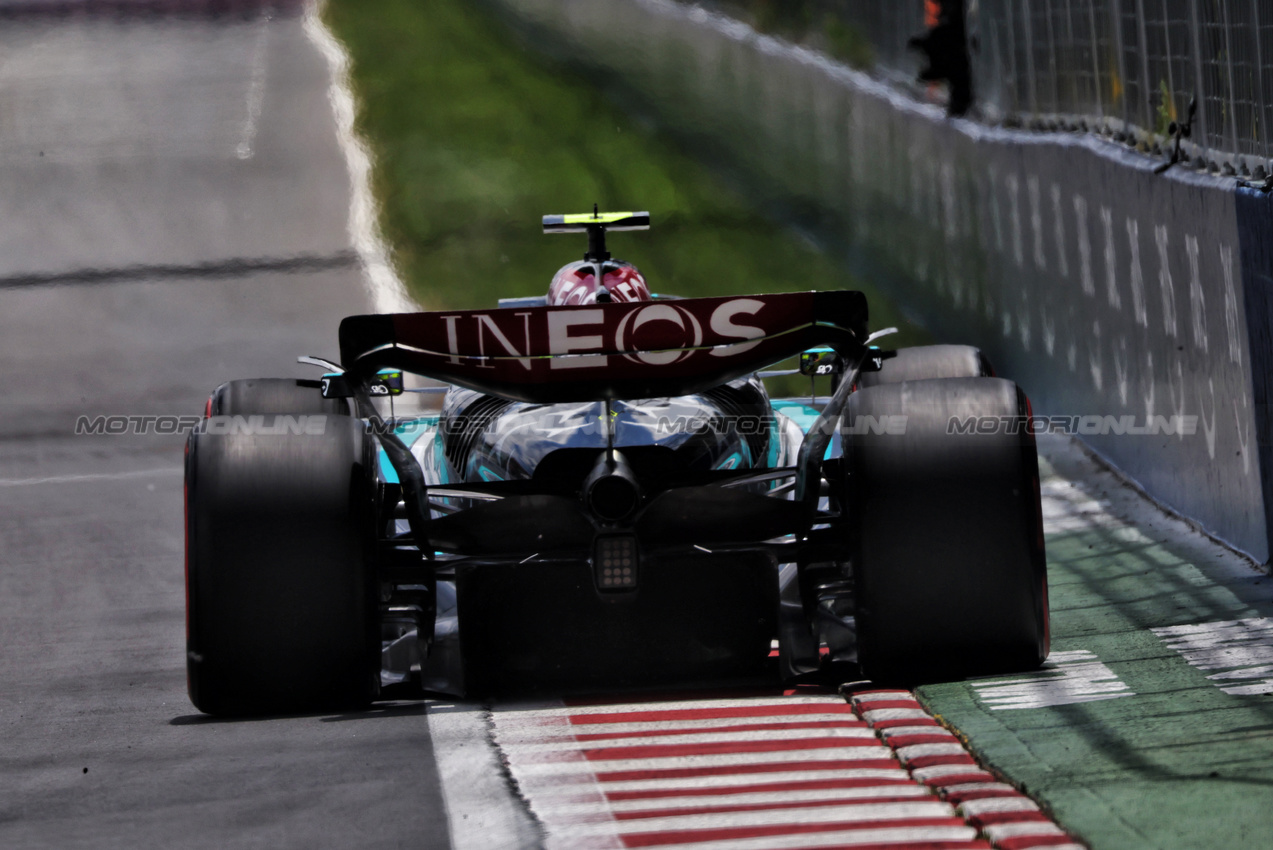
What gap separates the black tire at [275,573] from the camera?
16.9 ft

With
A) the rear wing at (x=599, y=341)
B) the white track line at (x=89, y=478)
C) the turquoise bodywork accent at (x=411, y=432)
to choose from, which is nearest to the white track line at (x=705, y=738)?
the rear wing at (x=599, y=341)

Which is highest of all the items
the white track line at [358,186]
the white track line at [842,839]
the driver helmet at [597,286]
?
the white track line at [358,186]

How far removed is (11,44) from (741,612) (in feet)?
56.1

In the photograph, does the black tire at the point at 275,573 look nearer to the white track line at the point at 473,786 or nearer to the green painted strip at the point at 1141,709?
the white track line at the point at 473,786

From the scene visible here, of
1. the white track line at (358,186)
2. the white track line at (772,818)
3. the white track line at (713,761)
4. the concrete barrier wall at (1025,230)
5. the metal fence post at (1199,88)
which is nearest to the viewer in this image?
the white track line at (772,818)

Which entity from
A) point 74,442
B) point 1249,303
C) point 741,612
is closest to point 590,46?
point 74,442

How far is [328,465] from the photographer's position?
521 centimetres

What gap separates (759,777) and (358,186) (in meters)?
14.2

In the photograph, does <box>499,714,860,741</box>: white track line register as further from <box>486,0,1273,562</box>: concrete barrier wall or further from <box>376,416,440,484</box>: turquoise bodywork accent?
<box>486,0,1273,562</box>: concrete barrier wall

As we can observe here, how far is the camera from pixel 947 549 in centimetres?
514

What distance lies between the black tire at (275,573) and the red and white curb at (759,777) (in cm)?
55

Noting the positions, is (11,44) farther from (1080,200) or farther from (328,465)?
(328,465)

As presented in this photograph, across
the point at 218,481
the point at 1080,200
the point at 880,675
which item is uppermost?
the point at 1080,200

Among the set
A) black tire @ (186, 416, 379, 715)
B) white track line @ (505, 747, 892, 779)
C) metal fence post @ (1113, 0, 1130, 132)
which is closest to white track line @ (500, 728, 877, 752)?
white track line @ (505, 747, 892, 779)
